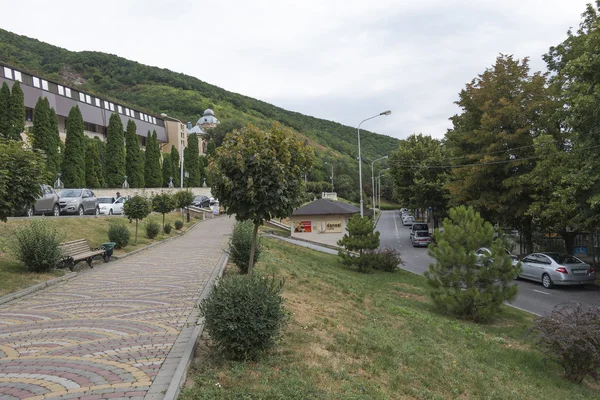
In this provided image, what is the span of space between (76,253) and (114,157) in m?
35.3

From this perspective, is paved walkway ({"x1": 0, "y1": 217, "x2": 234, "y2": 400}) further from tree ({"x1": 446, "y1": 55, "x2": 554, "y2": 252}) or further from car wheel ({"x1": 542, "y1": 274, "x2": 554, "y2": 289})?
tree ({"x1": 446, "y1": 55, "x2": 554, "y2": 252})

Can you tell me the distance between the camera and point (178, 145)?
82.4 meters

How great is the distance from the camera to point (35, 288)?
35.8 ft

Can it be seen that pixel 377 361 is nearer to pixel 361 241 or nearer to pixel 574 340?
pixel 574 340

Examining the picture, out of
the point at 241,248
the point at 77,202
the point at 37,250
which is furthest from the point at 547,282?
the point at 77,202

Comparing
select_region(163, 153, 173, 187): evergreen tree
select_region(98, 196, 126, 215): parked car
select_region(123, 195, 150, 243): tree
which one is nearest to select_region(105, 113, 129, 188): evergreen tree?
select_region(163, 153, 173, 187): evergreen tree

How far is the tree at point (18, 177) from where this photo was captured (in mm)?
10422

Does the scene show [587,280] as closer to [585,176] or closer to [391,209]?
[585,176]

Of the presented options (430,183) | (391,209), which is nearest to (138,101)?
(391,209)

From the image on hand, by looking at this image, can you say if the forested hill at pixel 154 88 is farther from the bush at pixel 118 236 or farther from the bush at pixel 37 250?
the bush at pixel 37 250

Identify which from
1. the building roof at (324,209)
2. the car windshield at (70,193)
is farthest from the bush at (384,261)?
the car windshield at (70,193)

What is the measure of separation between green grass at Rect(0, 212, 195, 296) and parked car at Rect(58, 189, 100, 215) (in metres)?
1.29

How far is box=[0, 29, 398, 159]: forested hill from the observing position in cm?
10500

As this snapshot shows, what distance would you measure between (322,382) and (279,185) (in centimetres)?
287
